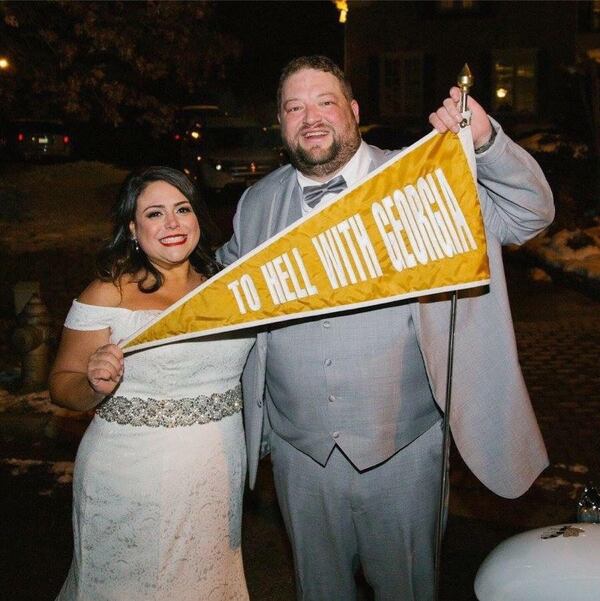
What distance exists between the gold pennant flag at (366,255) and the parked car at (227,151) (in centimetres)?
1578

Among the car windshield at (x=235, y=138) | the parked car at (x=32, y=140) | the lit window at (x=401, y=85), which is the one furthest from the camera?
the lit window at (x=401, y=85)

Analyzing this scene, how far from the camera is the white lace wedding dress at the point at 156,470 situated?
118 inches

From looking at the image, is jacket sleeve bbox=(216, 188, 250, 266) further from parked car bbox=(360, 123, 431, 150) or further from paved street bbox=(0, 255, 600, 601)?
parked car bbox=(360, 123, 431, 150)

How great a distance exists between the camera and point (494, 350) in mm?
2863

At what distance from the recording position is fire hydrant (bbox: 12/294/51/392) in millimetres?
7117

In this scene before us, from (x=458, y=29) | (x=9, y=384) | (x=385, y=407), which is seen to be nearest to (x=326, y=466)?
(x=385, y=407)

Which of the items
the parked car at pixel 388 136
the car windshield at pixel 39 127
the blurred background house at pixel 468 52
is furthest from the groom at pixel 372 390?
the car windshield at pixel 39 127

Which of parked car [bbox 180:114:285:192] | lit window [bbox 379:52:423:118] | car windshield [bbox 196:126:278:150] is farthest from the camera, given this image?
lit window [bbox 379:52:423:118]

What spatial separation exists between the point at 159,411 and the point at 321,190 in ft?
3.42

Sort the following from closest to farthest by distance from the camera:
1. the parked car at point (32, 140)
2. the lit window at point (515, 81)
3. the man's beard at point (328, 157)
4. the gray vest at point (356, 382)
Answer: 1. the gray vest at point (356, 382)
2. the man's beard at point (328, 157)
3. the parked car at point (32, 140)
4. the lit window at point (515, 81)

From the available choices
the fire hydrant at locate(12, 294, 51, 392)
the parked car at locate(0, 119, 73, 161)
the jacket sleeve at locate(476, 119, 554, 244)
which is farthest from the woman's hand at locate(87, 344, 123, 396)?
the parked car at locate(0, 119, 73, 161)

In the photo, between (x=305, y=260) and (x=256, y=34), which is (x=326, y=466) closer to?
(x=305, y=260)

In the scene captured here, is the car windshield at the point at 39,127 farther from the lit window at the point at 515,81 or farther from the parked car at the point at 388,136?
the lit window at the point at 515,81

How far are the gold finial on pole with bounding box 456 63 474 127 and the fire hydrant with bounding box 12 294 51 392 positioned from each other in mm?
5346
